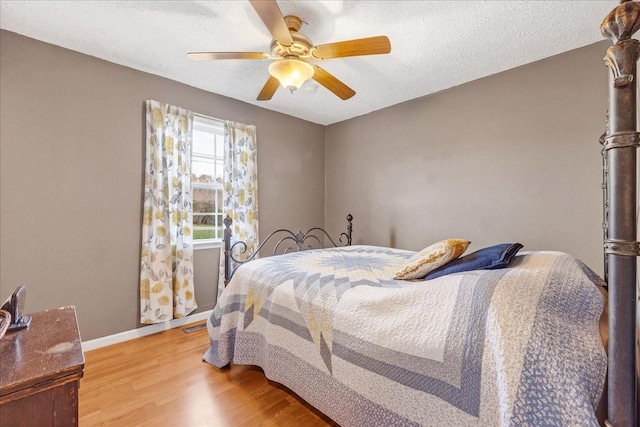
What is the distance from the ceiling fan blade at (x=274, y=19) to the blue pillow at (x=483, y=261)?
5.17ft

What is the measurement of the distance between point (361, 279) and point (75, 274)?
2.39 meters

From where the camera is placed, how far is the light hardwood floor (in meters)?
1.58

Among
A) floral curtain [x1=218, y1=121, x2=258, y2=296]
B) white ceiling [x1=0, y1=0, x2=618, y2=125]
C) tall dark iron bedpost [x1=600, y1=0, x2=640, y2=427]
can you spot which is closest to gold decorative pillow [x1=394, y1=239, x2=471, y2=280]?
tall dark iron bedpost [x1=600, y1=0, x2=640, y2=427]

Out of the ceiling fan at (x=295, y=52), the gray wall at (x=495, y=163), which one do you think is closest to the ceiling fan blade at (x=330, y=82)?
the ceiling fan at (x=295, y=52)

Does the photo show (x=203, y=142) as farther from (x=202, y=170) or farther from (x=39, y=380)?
(x=39, y=380)

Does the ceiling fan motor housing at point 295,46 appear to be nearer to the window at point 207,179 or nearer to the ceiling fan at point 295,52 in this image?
the ceiling fan at point 295,52

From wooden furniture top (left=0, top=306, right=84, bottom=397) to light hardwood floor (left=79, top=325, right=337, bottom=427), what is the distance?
89 centimetres

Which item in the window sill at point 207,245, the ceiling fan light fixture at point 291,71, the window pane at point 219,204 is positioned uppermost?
the ceiling fan light fixture at point 291,71

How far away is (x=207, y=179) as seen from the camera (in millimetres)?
3246

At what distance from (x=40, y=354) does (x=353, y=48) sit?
6.53 ft

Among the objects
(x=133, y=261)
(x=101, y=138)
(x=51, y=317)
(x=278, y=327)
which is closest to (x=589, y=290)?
(x=278, y=327)

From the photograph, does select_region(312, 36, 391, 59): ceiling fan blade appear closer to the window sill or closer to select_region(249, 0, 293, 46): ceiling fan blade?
select_region(249, 0, 293, 46): ceiling fan blade

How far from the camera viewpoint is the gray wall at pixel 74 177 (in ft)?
7.01

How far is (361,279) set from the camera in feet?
5.43
